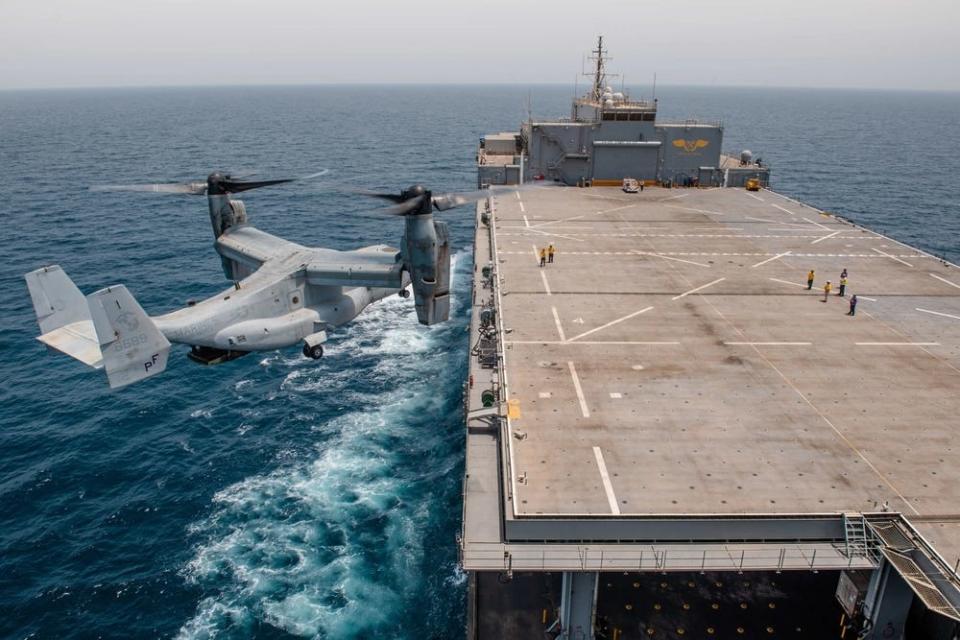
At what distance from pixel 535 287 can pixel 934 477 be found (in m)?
23.2

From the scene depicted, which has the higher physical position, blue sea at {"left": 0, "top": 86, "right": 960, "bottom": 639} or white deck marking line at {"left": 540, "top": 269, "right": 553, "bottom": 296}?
white deck marking line at {"left": 540, "top": 269, "right": 553, "bottom": 296}

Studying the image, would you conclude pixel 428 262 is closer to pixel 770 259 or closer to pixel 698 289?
pixel 698 289

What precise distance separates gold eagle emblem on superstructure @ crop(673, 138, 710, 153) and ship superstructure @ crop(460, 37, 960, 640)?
28997 millimetres

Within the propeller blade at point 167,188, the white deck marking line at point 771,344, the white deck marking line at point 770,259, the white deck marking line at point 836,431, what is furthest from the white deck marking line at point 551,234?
the propeller blade at point 167,188

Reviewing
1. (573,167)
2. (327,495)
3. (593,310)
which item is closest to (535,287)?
(593,310)

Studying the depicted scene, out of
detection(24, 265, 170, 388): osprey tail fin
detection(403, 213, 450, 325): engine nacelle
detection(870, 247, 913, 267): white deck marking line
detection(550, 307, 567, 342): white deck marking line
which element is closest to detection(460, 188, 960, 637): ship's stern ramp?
detection(550, 307, 567, 342): white deck marking line

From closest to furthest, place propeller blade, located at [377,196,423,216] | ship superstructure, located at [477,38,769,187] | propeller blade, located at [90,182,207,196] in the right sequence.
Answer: propeller blade, located at [377,196,423,216]
propeller blade, located at [90,182,207,196]
ship superstructure, located at [477,38,769,187]

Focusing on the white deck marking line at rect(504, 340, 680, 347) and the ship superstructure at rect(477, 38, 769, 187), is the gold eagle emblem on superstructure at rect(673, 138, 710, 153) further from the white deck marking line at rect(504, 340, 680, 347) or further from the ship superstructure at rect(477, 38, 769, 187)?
the white deck marking line at rect(504, 340, 680, 347)

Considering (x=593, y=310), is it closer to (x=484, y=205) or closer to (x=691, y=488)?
(x=691, y=488)

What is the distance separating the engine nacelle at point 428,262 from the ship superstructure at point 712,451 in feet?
12.3

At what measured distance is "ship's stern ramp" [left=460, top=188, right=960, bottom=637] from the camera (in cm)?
1939

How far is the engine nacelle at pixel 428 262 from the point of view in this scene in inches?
1096

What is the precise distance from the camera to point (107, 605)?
88.8 feet

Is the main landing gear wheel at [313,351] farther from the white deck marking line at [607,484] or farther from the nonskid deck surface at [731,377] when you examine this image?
the white deck marking line at [607,484]
